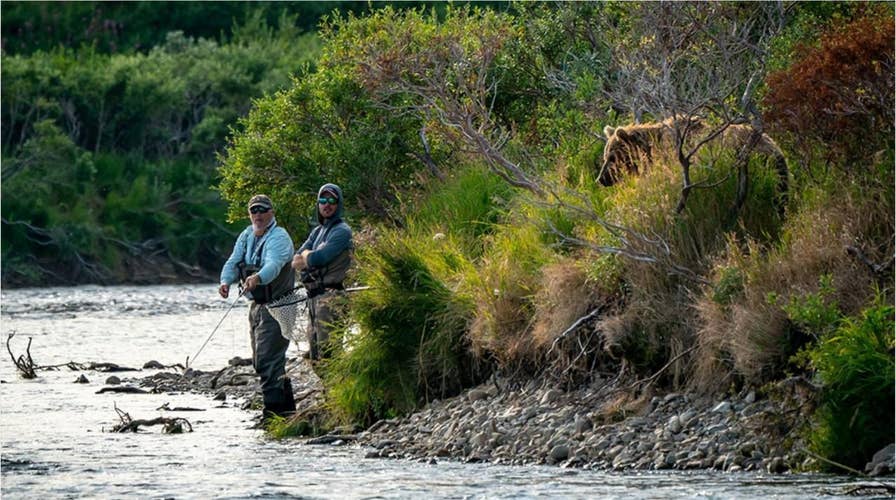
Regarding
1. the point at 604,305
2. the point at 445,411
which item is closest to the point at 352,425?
the point at 445,411

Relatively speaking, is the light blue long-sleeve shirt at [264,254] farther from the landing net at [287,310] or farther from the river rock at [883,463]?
the river rock at [883,463]

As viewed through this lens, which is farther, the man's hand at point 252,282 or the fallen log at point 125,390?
the fallen log at point 125,390

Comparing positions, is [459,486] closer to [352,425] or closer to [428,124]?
[352,425]

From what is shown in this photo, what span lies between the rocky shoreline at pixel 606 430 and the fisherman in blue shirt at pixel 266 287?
1.51 feet

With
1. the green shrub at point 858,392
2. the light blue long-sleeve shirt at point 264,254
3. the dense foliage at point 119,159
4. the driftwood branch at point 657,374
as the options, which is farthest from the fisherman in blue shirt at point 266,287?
the dense foliage at point 119,159

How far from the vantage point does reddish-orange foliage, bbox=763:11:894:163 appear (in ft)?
38.2

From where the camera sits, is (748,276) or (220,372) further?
(220,372)

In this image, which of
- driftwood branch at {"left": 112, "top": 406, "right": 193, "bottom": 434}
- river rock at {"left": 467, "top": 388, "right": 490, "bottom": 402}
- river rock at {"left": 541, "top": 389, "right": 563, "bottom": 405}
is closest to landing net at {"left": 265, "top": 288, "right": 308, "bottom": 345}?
driftwood branch at {"left": 112, "top": 406, "right": 193, "bottom": 434}

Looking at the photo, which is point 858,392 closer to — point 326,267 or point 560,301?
point 560,301

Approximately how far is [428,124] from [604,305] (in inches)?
153

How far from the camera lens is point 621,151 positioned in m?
14.0

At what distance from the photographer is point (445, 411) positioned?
13156mm

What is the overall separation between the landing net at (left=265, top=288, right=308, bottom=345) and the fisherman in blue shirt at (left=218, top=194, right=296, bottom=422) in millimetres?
84

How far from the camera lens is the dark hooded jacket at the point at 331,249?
1453cm
